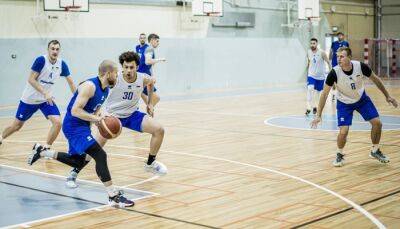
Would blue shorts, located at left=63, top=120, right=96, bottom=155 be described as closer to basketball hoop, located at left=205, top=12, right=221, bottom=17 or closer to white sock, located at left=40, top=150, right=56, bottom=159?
white sock, located at left=40, top=150, right=56, bottom=159

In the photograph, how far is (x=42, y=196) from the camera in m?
6.50

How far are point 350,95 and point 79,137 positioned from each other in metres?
4.00

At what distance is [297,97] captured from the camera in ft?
66.4

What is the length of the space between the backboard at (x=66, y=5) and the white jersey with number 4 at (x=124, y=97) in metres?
11.1

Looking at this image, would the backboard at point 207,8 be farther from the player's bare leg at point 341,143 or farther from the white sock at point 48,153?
the white sock at point 48,153

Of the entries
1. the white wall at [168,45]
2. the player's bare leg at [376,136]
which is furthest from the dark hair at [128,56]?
the white wall at [168,45]

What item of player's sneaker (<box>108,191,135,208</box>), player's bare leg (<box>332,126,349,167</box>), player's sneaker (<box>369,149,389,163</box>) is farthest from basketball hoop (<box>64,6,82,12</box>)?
player's sneaker (<box>108,191,135,208</box>)

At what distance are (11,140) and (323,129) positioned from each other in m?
6.31

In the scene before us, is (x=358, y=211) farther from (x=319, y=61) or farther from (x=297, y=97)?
(x=297, y=97)

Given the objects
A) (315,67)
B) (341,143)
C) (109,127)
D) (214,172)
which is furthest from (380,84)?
(315,67)

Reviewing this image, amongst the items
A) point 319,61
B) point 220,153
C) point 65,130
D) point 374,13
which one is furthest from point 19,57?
point 374,13

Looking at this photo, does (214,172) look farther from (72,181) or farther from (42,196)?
(42,196)

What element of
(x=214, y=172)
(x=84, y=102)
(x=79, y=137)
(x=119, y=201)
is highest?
(x=84, y=102)

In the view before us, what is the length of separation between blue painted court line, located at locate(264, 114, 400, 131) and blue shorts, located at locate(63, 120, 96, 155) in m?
6.66
